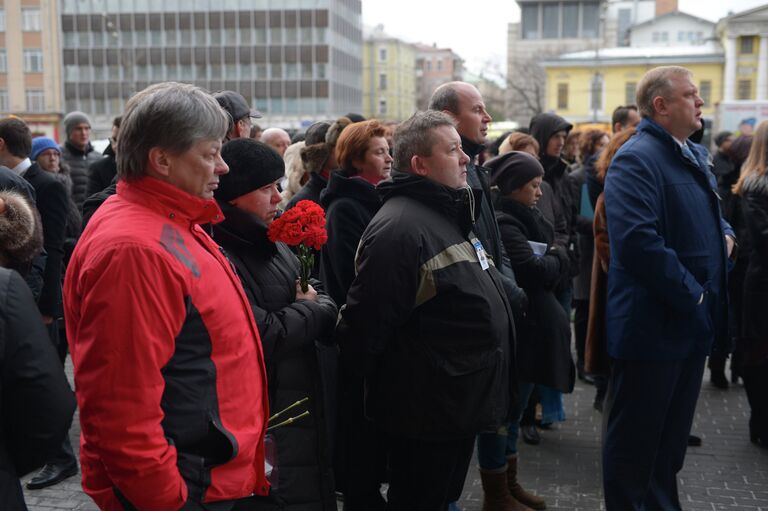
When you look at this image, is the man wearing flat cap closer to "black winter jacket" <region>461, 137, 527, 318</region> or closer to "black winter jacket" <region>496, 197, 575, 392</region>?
"black winter jacket" <region>461, 137, 527, 318</region>

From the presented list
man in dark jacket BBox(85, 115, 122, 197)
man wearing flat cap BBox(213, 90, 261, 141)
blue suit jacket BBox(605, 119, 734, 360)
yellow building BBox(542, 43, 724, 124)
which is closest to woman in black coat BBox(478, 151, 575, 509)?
blue suit jacket BBox(605, 119, 734, 360)

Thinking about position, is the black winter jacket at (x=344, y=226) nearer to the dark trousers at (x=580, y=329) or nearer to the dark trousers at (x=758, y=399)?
the dark trousers at (x=758, y=399)

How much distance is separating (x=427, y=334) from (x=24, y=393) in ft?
5.65

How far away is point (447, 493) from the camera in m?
3.70

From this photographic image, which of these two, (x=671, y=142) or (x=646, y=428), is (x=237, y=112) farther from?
(x=646, y=428)

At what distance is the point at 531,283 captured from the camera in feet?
16.4

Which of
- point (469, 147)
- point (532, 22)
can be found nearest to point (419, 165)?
point (469, 147)

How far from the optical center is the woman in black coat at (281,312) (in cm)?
312

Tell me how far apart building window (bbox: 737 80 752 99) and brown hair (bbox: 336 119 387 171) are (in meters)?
65.7

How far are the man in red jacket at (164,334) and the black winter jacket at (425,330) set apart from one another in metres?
0.88

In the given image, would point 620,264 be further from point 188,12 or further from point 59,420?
point 188,12

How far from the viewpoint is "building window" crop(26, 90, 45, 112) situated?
68312 millimetres

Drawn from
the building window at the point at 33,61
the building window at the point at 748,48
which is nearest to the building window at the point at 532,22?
the building window at the point at 748,48

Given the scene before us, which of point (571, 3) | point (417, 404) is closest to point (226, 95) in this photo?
point (417, 404)
